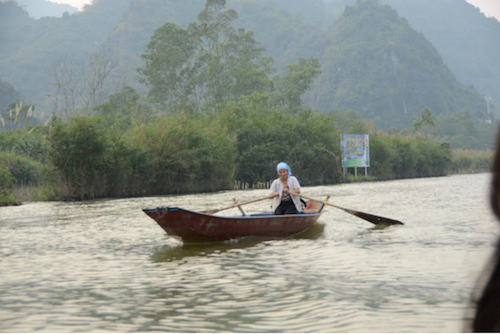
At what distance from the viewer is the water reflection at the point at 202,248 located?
962 centimetres

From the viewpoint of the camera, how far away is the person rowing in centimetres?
1220

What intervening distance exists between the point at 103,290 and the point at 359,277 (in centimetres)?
287

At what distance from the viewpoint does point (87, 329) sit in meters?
5.23

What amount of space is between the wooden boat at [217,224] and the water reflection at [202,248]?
107 millimetres

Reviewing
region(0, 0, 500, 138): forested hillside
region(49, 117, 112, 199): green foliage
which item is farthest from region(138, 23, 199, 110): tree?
region(49, 117, 112, 199): green foliage

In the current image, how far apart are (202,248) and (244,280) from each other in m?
3.20

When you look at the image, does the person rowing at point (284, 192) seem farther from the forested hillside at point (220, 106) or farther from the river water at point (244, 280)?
the forested hillside at point (220, 106)

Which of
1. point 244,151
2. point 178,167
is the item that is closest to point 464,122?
point 244,151

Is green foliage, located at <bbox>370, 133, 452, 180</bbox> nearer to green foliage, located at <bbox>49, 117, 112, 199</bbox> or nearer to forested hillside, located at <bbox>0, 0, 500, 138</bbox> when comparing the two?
green foliage, located at <bbox>49, 117, 112, 199</bbox>

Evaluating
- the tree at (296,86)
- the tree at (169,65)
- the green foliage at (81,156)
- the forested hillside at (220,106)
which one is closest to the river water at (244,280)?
the forested hillside at (220,106)

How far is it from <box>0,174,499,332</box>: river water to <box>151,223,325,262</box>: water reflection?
2cm

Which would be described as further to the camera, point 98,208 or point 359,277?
point 98,208

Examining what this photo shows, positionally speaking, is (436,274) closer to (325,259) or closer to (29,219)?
(325,259)

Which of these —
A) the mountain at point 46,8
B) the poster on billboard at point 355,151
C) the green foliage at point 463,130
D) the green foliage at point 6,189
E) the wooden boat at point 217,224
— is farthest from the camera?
the mountain at point 46,8
